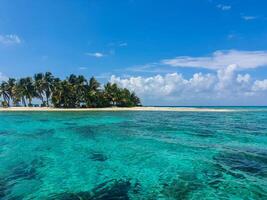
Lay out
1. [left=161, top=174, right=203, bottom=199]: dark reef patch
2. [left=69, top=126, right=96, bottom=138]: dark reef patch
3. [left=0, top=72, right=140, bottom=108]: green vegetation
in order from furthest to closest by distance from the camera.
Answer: [left=0, top=72, right=140, bottom=108]: green vegetation < [left=69, top=126, right=96, bottom=138]: dark reef patch < [left=161, top=174, right=203, bottom=199]: dark reef patch

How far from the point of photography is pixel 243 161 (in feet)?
46.7

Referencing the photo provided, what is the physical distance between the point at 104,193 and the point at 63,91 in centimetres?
7520

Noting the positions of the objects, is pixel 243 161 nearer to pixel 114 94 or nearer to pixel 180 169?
pixel 180 169

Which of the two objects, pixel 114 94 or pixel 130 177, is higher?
pixel 114 94

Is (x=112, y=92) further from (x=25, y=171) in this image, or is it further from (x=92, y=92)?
(x=25, y=171)

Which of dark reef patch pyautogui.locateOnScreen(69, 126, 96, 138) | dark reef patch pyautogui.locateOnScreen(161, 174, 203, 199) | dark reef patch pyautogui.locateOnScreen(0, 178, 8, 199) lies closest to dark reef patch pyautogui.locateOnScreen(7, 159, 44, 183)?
dark reef patch pyautogui.locateOnScreen(0, 178, 8, 199)

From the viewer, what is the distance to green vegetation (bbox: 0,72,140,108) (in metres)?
82.8

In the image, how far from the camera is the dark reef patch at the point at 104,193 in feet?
28.9

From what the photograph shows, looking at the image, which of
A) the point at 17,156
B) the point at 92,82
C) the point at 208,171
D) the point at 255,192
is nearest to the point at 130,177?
the point at 208,171

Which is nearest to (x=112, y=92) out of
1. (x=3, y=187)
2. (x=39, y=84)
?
(x=39, y=84)

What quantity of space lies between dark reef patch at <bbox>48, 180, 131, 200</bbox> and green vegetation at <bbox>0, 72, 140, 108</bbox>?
7330 centimetres

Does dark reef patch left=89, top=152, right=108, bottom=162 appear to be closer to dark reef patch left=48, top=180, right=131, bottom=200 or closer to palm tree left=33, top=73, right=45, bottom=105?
dark reef patch left=48, top=180, right=131, bottom=200

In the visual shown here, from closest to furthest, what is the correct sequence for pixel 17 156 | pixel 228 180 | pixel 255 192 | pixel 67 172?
1. pixel 255 192
2. pixel 228 180
3. pixel 67 172
4. pixel 17 156

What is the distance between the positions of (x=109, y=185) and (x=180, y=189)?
2853mm
